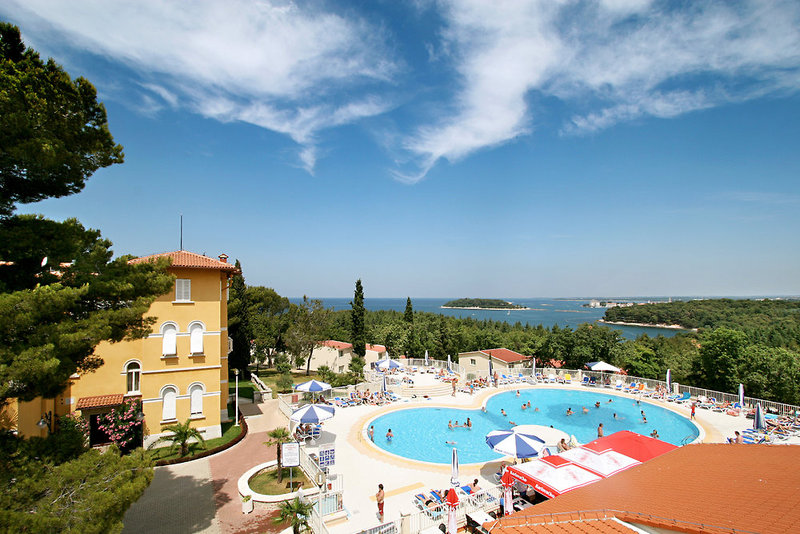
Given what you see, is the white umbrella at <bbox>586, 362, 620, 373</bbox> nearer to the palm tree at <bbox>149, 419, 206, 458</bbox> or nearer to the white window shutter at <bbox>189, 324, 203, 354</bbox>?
the palm tree at <bbox>149, 419, 206, 458</bbox>

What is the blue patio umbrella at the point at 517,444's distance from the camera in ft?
41.8

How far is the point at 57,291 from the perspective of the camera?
7.02m

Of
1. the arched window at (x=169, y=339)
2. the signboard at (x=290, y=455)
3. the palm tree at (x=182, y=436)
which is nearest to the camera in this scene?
the signboard at (x=290, y=455)

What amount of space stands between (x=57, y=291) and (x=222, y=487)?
30.2 ft

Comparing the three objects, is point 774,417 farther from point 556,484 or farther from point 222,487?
point 222,487

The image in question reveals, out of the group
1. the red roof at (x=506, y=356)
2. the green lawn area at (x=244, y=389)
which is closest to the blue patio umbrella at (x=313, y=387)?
the green lawn area at (x=244, y=389)

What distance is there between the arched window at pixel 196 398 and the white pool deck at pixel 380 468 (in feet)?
17.6

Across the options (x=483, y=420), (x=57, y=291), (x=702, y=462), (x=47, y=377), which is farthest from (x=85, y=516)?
(x=483, y=420)

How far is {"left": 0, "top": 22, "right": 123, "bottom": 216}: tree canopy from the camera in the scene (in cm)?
674

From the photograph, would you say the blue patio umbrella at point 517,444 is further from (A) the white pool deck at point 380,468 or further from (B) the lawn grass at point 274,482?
(B) the lawn grass at point 274,482

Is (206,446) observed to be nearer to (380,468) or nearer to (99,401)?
(99,401)

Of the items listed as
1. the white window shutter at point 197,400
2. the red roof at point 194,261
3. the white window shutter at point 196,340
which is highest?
the red roof at point 194,261

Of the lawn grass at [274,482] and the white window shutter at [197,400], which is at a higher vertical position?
the white window shutter at [197,400]

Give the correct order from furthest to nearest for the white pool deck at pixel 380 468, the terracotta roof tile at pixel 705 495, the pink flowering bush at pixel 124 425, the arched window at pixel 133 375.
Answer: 1. the arched window at pixel 133 375
2. the pink flowering bush at pixel 124 425
3. the white pool deck at pixel 380 468
4. the terracotta roof tile at pixel 705 495
